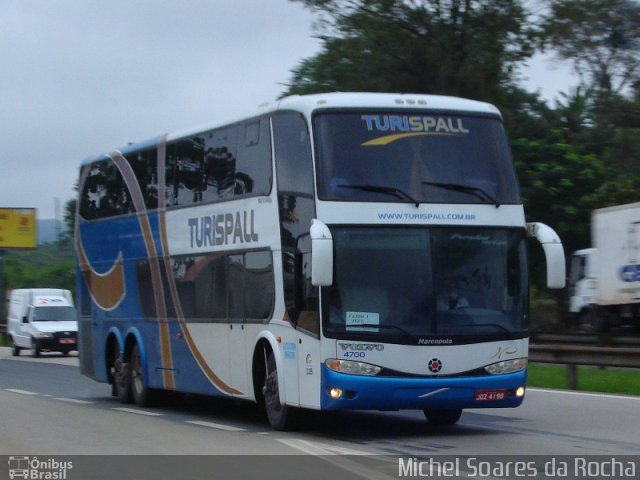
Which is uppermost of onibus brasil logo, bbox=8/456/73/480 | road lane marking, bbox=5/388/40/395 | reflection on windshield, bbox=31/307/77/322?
reflection on windshield, bbox=31/307/77/322

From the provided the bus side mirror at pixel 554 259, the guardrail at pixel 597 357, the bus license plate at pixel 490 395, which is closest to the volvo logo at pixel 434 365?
the bus license plate at pixel 490 395

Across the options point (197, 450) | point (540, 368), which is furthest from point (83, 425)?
point (540, 368)

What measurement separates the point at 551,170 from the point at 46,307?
18.5 metres

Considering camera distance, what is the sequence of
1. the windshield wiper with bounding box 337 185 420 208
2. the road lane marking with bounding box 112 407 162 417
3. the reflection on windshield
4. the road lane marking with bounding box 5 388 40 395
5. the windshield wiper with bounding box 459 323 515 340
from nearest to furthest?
the windshield wiper with bounding box 337 185 420 208 < the windshield wiper with bounding box 459 323 515 340 < the road lane marking with bounding box 112 407 162 417 < the road lane marking with bounding box 5 388 40 395 < the reflection on windshield

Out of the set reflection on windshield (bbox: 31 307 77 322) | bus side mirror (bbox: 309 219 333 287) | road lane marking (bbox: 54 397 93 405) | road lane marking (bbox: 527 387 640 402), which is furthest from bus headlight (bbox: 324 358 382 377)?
reflection on windshield (bbox: 31 307 77 322)

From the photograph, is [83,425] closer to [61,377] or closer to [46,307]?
[61,377]

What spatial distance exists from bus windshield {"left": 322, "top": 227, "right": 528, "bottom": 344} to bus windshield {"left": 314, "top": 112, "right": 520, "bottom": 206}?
431mm

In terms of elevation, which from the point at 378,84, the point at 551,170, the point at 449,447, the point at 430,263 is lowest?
the point at 449,447

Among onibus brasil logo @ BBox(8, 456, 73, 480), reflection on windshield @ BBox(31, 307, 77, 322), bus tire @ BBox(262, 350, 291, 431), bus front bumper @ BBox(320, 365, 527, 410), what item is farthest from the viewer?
reflection on windshield @ BBox(31, 307, 77, 322)

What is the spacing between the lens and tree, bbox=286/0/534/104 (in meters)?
46.2

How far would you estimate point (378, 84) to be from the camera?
1853 inches

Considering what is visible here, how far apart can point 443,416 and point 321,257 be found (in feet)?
11.1

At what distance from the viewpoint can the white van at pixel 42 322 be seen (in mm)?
41844

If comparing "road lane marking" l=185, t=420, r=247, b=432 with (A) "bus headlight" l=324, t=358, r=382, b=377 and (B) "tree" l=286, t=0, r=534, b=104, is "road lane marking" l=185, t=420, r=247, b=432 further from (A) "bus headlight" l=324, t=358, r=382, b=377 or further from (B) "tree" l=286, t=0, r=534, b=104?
(B) "tree" l=286, t=0, r=534, b=104
